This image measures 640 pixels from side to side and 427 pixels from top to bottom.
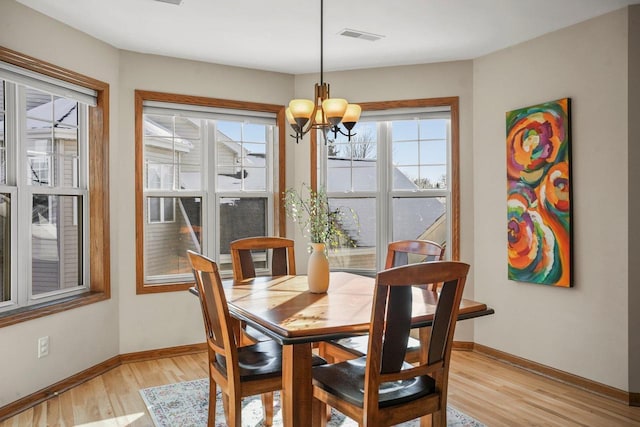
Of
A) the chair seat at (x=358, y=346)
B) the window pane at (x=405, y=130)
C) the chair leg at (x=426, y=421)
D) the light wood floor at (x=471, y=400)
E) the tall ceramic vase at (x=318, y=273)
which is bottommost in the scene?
the light wood floor at (x=471, y=400)

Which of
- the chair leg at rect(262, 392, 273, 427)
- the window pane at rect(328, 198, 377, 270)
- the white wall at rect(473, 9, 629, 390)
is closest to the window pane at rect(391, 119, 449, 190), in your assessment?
the window pane at rect(328, 198, 377, 270)

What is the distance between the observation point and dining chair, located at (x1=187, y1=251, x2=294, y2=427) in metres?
2.25

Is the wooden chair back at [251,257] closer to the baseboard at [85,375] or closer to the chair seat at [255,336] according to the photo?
the chair seat at [255,336]

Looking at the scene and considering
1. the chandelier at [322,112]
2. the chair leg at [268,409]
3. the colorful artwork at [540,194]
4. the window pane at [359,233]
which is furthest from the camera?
the window pane at [359,233]

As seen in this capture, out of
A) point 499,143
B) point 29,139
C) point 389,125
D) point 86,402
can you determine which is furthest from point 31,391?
point 499,143

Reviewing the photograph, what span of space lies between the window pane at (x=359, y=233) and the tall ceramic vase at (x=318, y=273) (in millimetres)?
1877

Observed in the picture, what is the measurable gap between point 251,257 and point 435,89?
7.55ft

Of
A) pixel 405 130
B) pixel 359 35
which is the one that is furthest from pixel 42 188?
pixel 405 130

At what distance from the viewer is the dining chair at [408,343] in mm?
2721

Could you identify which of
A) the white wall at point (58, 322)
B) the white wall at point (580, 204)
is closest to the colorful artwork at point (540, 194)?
the white wall at point (580, 204)

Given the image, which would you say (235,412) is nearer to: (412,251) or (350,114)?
(412,251)

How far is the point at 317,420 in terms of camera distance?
2.36 m

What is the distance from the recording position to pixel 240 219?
4691 millimetres

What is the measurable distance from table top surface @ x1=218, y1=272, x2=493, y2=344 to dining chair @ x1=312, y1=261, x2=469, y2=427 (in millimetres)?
127
